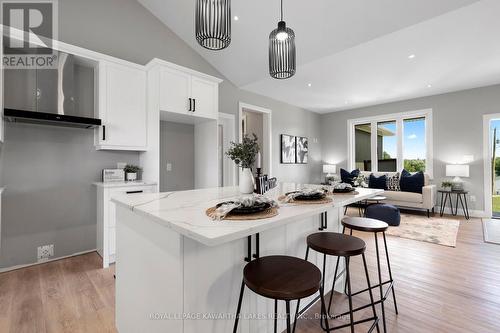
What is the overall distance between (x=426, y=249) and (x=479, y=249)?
0.69 metres

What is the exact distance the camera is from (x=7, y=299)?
196cm

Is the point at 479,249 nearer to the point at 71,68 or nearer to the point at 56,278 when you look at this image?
the point at 56,278

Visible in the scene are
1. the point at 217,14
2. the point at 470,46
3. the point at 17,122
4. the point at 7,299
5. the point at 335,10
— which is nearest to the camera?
the point at 217,14

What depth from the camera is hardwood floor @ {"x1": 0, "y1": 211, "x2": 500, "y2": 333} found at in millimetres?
1668

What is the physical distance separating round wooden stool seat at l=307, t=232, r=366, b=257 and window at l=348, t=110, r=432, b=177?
542cm

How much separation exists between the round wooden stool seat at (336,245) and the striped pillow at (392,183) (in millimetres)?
4836

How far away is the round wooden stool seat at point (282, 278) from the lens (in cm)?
94

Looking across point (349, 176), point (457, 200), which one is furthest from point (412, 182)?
point (349, 176)

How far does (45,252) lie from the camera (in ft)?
8.84

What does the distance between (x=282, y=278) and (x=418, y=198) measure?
524 cm

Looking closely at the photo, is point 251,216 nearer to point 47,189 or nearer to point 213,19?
point 213,19

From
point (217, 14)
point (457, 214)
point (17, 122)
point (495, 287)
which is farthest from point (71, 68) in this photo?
point (457, 214)

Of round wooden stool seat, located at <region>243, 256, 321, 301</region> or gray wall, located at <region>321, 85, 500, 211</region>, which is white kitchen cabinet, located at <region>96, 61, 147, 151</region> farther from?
gray wall, located at <region>321, 85, 500, 211</region>

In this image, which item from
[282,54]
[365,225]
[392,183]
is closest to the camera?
[365,225]
